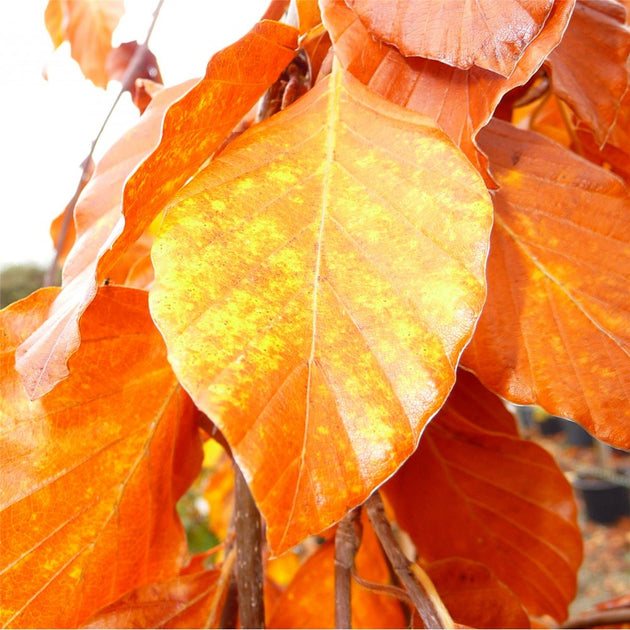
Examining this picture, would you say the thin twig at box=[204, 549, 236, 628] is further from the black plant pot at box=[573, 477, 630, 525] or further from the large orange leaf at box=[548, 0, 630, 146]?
the black plant pot at box=[573, 477, 630, 525]

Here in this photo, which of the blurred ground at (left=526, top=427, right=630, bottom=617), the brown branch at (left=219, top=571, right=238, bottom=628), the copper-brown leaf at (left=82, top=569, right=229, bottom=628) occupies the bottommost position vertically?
the blurred ground at (left=526, top=427, right=630, bottom=617)

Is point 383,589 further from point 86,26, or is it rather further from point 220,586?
point 86,26

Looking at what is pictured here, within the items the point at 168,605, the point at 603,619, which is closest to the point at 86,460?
the point at 168,605

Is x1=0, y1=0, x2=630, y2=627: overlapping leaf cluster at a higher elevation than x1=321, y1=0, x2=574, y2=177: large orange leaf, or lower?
lower

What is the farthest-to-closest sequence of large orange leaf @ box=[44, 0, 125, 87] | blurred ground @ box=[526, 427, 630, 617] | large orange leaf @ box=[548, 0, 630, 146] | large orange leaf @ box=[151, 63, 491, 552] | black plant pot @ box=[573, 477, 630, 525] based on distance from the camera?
black plant pot @ box=[573, 477, 630, 525], blurred ground @ box=[526, 427, 630, 617], large orange leaf @ box=[44, 0, 125, 87], large orange leaf @ box=[548, 0, 630, 146], large orange leaf @ box=[151, 63, 491, 552]

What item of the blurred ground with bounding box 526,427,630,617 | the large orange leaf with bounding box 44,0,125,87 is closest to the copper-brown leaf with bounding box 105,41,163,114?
the large orange leaf with bounding box 44,0,125,87

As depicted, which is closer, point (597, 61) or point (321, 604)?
point (597, 61)

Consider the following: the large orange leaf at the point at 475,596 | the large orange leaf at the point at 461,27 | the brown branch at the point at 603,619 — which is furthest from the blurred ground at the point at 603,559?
the large orange leaf at the point at 461,27

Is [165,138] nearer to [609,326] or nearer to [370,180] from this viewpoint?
[370,180]
